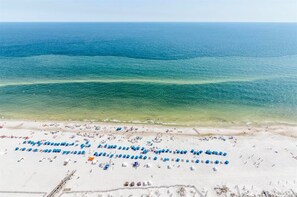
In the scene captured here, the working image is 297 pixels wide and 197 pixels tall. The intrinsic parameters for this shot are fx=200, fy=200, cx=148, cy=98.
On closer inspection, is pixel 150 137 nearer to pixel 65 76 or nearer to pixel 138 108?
pixel 138 108

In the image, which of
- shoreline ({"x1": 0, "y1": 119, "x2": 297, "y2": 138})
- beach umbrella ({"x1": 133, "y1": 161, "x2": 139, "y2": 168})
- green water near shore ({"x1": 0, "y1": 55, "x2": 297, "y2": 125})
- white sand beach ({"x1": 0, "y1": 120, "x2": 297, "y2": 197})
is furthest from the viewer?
green water near shore ({"x1": 0, "y1": 55, "x2": 297, "y2": 125})

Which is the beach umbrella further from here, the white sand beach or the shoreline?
the shoreline

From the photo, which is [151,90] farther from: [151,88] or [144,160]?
[144,160]

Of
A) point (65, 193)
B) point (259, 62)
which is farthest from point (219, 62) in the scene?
point (65, 193)

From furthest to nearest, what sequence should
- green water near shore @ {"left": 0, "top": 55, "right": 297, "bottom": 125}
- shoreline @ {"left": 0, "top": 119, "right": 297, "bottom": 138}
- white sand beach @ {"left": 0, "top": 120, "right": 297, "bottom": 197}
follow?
green water near shore @ {"left": 0, "top": 55, "right": 297, "bottom": 125} < shoreline @ {"left": 0, "top": 119, "right": 297, "bottom": 138} < white sand beach @ {"left": 0, "top": 120, "right": 297, "bottom": 197}

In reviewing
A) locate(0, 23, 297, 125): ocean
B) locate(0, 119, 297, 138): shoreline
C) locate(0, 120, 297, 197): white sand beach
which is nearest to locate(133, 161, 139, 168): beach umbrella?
locate(0, 120, 297, 197): white sand beach

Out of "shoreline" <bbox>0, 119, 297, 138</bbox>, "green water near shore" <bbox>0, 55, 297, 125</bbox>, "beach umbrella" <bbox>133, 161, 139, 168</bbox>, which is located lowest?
"beach umbrella" <bbox>133, 161, 139, 168</bbox>

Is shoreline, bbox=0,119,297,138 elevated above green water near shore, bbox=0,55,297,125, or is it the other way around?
green water near shore, bbox=0,55,297,125

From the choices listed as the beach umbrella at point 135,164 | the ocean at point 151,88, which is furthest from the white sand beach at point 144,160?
the ocean at point 151,88
